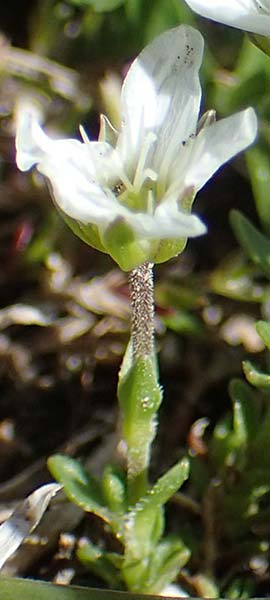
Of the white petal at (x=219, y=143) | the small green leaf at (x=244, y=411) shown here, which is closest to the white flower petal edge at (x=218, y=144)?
the white petal at (x=219, y=143)

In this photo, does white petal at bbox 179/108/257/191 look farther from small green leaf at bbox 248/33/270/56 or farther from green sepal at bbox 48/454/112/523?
green sepal at bbox 48/454/112/523

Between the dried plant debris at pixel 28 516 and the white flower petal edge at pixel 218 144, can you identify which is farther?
the dried plant debris at pixel 28 516

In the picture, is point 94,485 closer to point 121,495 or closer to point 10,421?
point 121,495

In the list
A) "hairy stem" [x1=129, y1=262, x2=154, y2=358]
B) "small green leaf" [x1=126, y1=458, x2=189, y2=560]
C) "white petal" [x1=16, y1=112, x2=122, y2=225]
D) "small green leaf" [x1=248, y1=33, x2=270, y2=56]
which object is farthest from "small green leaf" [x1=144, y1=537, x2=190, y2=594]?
"small green leaf" [x1=248, y1=33, x2=270, y2=56]

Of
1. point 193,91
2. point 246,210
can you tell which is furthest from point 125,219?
point 246,210

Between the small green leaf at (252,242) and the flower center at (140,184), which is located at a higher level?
the flower center at (140,184)

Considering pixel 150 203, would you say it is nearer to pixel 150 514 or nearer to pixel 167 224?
pixel 167 224

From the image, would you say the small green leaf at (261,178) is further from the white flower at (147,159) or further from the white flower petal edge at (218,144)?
the white flower petal edge at (218,144)
